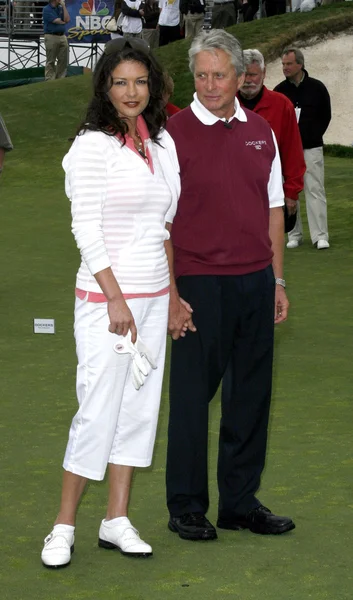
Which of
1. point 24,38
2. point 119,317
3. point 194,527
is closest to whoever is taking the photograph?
point 119,317

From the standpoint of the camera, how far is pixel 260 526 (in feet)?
18.0

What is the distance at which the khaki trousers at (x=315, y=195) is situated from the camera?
13884 mm

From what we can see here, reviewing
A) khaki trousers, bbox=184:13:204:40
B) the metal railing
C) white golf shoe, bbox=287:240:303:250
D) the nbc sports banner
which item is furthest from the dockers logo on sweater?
the metal railing

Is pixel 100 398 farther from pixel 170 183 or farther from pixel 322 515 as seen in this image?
pixel 322 515

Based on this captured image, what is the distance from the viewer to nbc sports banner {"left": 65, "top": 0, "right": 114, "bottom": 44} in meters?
26.3

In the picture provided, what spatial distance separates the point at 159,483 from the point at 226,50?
2130 millimetres

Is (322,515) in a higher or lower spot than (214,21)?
lower

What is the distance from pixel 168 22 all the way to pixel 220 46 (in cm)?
1954

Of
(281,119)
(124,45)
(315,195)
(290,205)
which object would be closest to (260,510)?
(124,45)

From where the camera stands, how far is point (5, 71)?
27000 millimetres

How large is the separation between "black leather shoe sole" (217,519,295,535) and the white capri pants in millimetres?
617

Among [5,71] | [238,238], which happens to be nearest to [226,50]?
[238,238]

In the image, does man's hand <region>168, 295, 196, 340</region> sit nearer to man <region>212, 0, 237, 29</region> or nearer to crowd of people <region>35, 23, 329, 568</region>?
crowd of people <region>35, 23, 329, 568</region>

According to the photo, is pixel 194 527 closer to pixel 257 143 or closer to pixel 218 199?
pixel 218 199
